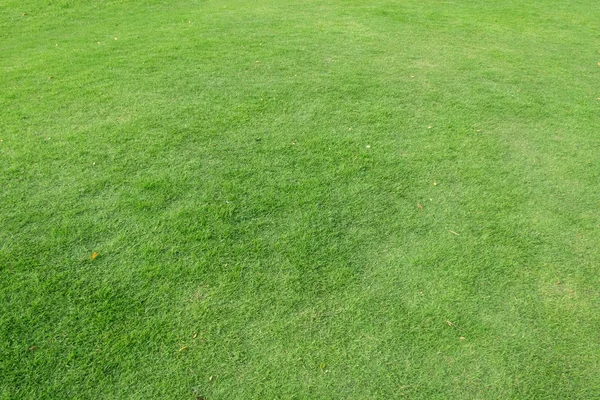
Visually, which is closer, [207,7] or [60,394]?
[60,394]

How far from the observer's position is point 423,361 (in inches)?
101

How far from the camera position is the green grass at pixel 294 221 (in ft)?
8.30

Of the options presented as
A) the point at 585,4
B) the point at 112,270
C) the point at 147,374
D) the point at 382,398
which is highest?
the point at 585,4

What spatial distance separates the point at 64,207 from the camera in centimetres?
338

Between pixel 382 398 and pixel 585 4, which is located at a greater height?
pixel 585 4

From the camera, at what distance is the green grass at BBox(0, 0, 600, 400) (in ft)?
8.30

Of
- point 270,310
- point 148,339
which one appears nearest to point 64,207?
point 148,339

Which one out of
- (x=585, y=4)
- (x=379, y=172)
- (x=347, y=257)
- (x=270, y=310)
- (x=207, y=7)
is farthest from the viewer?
(x=585, y=4)

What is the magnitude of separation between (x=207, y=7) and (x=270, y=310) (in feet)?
18.6

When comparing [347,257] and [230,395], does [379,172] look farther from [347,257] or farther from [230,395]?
[230,395]

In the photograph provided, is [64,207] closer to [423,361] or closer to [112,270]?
[112,270]

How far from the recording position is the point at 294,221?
3369 mm

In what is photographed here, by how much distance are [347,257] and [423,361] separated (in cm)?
81

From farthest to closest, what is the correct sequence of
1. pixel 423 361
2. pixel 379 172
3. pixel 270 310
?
pixel 379 172 → pixel 270 310 → pixel 423 361
